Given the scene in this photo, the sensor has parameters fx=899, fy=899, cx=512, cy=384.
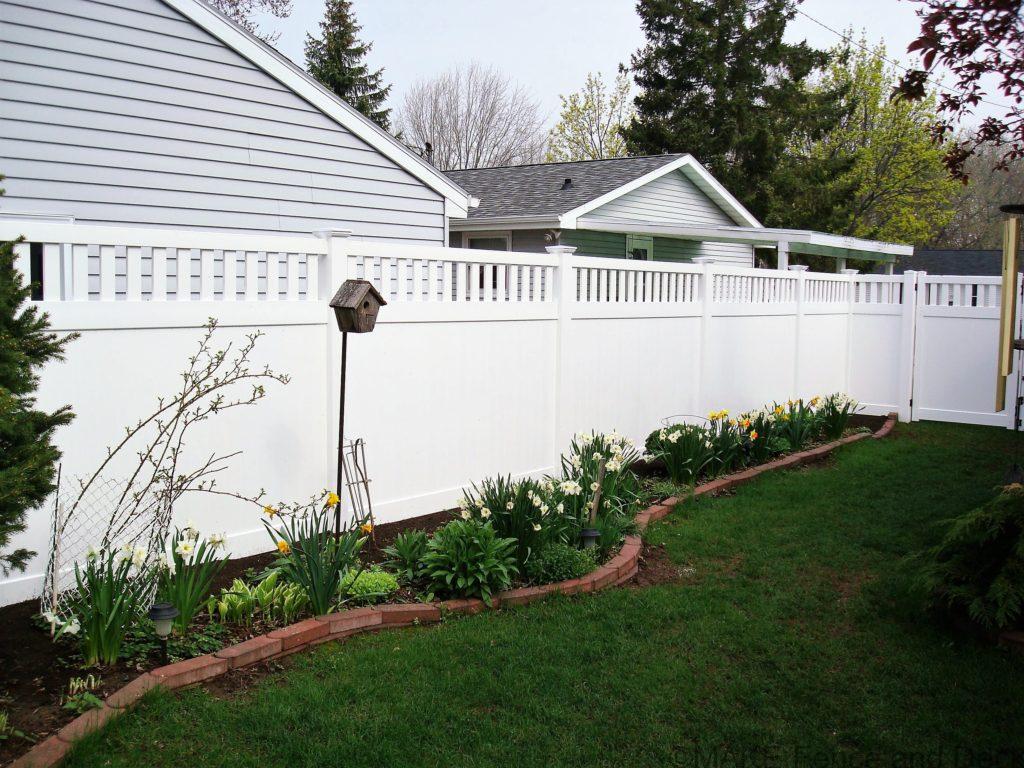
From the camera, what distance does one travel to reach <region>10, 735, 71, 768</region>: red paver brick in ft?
9.24

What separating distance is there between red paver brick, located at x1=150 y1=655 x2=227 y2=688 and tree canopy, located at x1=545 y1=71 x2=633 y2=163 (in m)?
36.1

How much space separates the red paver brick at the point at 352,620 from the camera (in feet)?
13.2

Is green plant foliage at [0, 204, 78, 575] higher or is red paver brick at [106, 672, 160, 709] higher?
green plant foliage at [0, 204, 78, 575]

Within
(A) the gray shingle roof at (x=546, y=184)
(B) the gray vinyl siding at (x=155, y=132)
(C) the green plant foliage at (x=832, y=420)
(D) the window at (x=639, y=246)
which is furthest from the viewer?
(D) the window at (x=639, y=246)

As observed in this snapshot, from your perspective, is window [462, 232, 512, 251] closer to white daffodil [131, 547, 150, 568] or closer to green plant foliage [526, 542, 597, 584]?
green plant foliage [526, 542, 597, 584]

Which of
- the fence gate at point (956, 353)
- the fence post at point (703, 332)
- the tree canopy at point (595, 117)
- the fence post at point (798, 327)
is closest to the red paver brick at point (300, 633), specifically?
the fence post at point (703, 332)

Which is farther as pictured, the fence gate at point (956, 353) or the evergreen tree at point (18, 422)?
the fence gate at point (956, 353)

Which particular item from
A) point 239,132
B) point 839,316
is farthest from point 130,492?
point 839,316

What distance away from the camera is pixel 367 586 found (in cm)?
435

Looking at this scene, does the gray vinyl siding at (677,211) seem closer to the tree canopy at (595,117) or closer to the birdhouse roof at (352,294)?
the birdhouse roof at (352,294)

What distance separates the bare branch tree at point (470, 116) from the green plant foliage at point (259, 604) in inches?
1463

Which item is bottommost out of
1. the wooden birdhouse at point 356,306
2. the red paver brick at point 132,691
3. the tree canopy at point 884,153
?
the red paver brick at point 132,691

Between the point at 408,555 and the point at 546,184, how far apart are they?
1406 centimetres

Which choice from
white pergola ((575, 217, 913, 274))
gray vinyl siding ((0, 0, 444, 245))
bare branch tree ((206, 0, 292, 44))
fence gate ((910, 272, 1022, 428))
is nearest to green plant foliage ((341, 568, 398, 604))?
gray vinyl siding ((0, 0, 444, 245))
